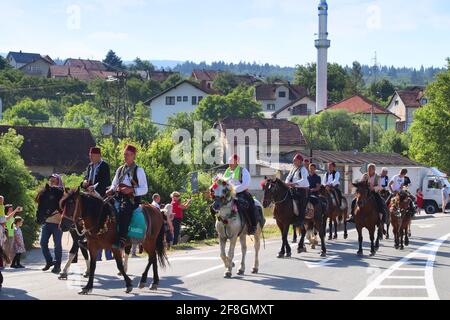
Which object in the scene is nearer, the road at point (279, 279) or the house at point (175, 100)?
the road at point (279, 279)

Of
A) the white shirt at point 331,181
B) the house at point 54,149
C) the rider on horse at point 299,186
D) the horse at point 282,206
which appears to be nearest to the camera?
the horse at point 282,206

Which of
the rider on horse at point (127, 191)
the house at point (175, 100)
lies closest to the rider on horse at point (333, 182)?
the rider on horse at point (127, 191)

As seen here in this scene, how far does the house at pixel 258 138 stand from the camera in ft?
269

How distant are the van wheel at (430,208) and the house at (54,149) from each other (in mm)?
27313

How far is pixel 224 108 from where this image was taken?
115 m

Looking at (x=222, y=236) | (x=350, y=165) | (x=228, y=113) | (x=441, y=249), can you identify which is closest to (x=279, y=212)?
(x=222, y=236)

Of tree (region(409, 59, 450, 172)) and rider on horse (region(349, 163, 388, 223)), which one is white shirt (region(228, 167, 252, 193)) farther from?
tree (region(409, 59, 450, 172))

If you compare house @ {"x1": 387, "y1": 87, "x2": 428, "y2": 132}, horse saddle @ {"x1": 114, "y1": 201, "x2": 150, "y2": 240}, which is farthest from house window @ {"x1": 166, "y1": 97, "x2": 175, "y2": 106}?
horse saddle @ {"x1": 114, "y1": 201, "x2": 150, "y2": 240}

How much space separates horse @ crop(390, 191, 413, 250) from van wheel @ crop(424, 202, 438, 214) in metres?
32.7

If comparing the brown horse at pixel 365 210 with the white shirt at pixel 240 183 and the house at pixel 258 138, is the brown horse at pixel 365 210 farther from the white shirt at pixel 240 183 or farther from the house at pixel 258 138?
the house at pixel 258 138

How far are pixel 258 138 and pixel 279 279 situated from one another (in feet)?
224

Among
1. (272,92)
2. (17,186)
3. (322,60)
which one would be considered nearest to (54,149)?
(17,186)
